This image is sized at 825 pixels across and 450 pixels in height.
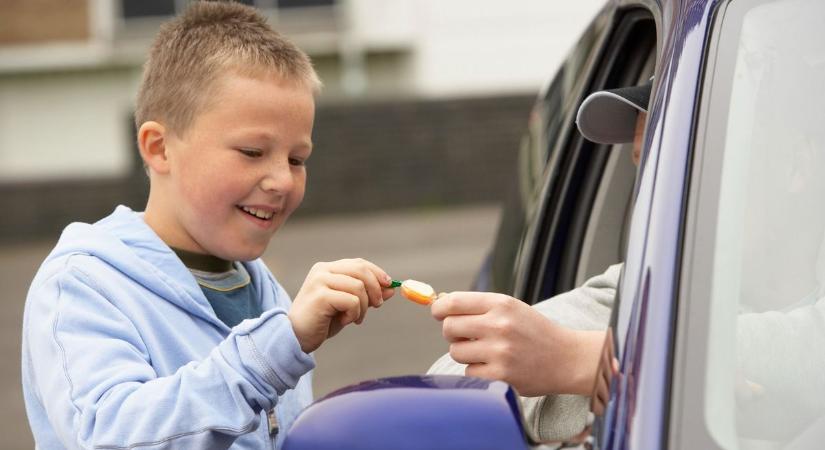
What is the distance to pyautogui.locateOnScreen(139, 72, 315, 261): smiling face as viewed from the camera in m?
2.24

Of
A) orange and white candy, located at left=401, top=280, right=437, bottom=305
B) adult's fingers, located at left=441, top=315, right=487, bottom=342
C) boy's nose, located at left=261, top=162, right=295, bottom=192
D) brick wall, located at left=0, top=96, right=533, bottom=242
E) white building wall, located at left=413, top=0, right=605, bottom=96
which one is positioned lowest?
brick wall, located at left=0, top=96, right=533, bottom=242

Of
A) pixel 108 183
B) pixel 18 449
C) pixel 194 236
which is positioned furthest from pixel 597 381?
pixel 108 183

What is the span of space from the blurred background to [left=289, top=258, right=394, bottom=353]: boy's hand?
10042 millimetres

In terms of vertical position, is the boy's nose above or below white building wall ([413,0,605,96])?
below

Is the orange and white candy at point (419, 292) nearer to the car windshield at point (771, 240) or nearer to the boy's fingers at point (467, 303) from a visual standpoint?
the boy's fingers at point (467, 303)

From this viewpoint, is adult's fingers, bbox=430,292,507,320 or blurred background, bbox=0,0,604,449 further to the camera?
blurred background, bbox=0,0,604,449

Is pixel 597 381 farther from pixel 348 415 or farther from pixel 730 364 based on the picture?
pixel 348 415

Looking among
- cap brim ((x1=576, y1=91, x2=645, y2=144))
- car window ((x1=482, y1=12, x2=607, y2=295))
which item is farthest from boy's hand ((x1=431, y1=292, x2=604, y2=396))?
car window ((x1=482, y1=12, x2=607, y2=295))

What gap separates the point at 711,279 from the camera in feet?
5.51

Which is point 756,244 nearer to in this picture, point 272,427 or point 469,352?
point 469,352

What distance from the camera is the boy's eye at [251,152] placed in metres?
2.23

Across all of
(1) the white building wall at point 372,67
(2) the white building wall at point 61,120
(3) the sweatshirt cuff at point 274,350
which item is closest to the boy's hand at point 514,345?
(3) the sweatshirt cuff at point 274,350

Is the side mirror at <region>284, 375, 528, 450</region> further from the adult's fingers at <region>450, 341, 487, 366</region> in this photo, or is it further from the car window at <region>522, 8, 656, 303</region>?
the car window at <region>522, 8, 656, 303</region>

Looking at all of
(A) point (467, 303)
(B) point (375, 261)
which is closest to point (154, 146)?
(A) point (467, 303)
